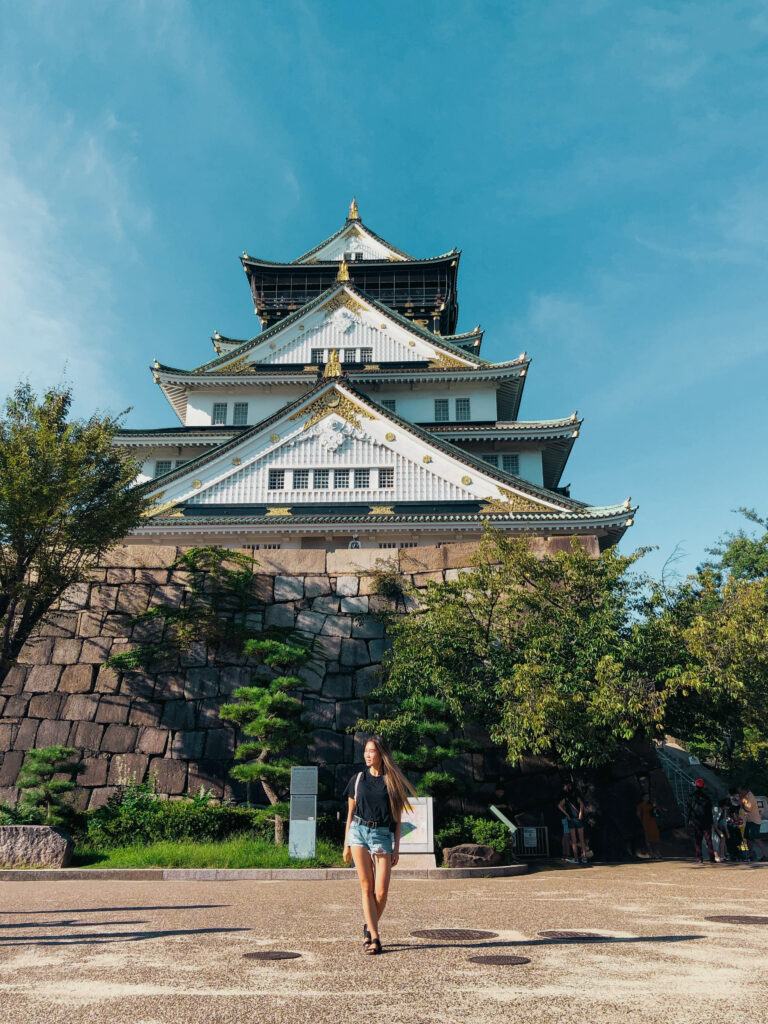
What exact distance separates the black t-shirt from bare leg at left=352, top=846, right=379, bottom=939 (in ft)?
0.78

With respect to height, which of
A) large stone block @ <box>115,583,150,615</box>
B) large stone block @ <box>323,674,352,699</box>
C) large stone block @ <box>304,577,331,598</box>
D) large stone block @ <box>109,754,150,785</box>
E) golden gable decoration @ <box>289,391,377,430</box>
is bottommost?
large stone block @ <box>109,754,150,785</box>

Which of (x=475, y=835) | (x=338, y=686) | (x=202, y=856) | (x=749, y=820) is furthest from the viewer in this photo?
(x=338, y=686)

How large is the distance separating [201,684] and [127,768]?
7.06 ft

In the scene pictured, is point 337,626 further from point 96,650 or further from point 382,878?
point 382,878

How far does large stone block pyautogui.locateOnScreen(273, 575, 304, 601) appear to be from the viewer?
17422 mm

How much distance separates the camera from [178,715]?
15789 millimetres

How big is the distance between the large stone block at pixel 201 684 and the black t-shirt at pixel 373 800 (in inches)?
432

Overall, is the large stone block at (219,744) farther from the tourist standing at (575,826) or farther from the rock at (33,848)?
the tourist standing at (575,826)

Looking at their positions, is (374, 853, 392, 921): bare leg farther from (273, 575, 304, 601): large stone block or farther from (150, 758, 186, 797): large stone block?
Result: (273, 575, 304, 601): large stone block

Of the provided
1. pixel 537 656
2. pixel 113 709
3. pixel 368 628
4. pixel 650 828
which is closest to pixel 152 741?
pixel 113 709

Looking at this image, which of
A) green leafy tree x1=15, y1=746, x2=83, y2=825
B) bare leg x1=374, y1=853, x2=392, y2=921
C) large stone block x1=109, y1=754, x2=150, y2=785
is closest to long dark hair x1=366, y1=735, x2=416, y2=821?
bare leg x1=374, y1=853, x2=392, y2=921

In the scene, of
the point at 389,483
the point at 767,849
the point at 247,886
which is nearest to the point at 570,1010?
the point at 247,886

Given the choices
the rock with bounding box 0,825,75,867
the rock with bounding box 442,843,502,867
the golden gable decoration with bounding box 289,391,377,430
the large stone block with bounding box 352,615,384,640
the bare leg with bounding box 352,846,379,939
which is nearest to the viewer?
the bare leg with bounding box 352,846,379,939

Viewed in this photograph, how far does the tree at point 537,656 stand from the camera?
1256cm
